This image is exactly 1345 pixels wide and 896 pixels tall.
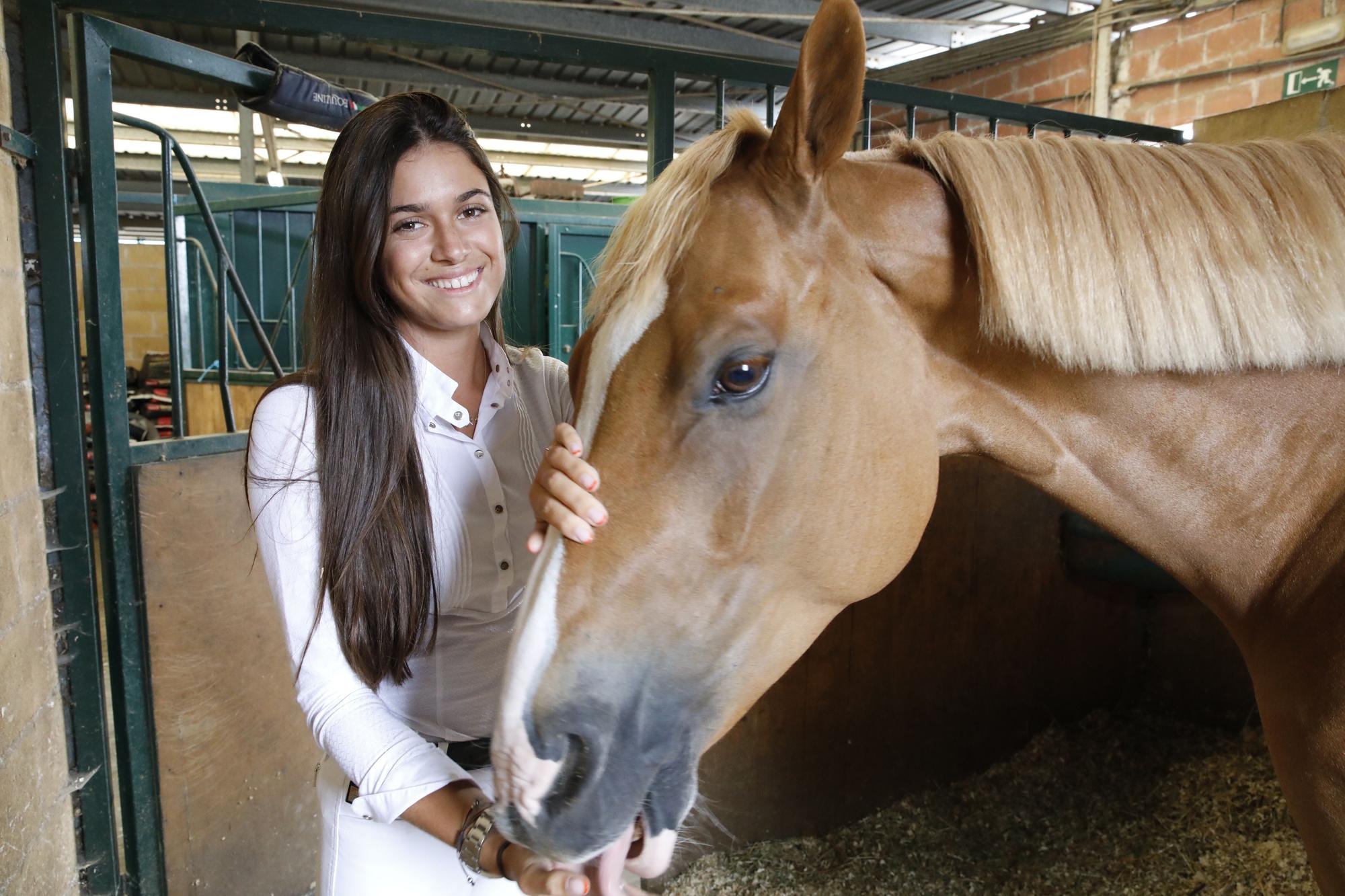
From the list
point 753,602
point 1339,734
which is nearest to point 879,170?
point 753,602

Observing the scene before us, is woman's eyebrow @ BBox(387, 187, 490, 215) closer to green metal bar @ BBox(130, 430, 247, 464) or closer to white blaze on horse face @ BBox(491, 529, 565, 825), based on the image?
white blaze on horse face @ BBox(491, 529, 565, 825)

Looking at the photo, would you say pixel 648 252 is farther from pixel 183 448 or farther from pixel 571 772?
pixel 183 448

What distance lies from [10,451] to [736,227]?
1588 mm

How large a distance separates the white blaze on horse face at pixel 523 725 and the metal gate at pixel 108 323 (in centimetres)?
154

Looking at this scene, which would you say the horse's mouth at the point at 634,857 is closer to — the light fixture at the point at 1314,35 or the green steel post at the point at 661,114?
the green steel post at the point at 661,114

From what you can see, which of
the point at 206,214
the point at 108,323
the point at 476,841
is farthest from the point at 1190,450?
the point at 206,214

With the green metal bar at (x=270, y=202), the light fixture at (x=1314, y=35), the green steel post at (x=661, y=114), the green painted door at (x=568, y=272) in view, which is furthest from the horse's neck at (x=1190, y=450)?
the green metal bar at (x=270, y=202)

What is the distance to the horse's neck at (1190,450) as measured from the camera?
1.06 metres

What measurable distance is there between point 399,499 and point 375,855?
52 centimetres

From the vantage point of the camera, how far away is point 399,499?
1210 millimetres

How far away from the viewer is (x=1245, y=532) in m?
1.10

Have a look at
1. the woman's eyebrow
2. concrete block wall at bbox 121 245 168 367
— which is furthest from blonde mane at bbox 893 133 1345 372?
concrete block wall at bbox 121 245 168 367

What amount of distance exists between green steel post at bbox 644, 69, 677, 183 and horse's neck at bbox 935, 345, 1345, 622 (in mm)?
1380

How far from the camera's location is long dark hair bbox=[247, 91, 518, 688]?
1.17m
